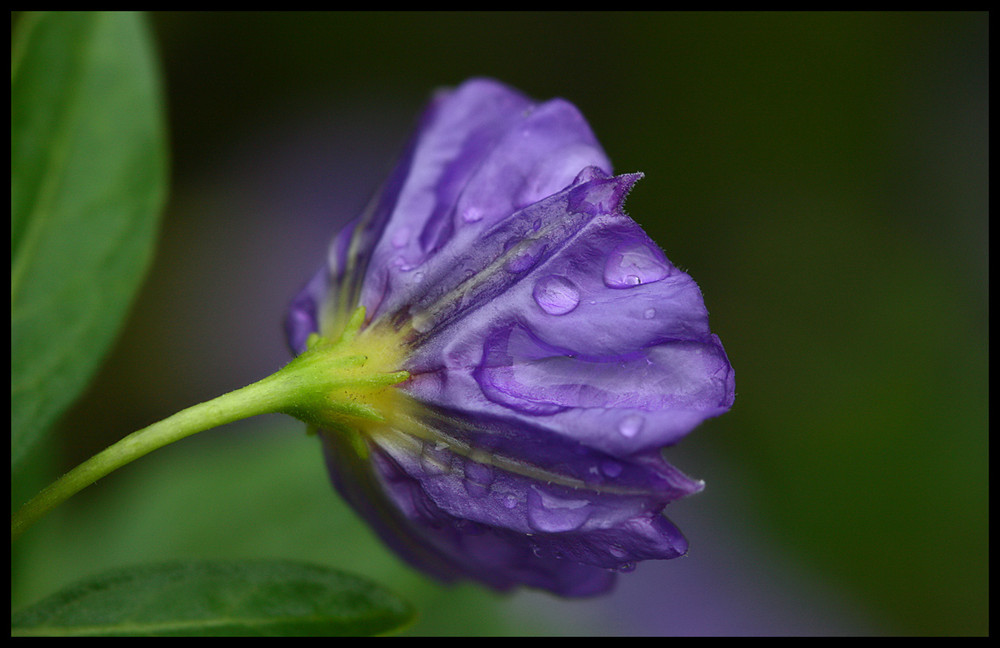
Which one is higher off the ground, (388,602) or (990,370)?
(388,602)

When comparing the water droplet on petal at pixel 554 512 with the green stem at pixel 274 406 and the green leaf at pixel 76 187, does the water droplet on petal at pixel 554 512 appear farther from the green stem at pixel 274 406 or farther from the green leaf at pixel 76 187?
the green leaf at pixel 76 187

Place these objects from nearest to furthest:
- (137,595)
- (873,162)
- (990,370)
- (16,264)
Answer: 1. (137,595)
2. (16,264)
3. (990,370)
4. (873,162)

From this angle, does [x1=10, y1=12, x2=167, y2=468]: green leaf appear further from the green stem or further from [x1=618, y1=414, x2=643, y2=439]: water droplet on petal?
[x1=618, y1=414, x2=643, y2=439]: water droplet on petal

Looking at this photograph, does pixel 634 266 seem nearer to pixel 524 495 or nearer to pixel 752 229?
pixel 524 495

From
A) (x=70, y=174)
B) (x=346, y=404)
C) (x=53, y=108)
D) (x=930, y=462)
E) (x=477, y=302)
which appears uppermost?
(x=53, y=108)

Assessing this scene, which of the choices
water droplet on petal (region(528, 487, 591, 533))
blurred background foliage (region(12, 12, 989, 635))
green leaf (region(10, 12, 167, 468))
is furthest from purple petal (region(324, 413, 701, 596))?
blurred background foliage (region(12, 12, 989, 635))

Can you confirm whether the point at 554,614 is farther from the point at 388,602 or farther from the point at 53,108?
the point at 53,108

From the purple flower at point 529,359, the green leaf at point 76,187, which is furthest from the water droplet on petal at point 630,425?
the green leaf at point 76,187

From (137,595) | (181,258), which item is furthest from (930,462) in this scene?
(137,595)
